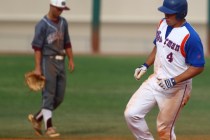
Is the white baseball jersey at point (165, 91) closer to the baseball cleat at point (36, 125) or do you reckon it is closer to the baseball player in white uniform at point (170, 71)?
the baseball player in white uniform at point (170, 71)

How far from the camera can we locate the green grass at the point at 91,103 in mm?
11383

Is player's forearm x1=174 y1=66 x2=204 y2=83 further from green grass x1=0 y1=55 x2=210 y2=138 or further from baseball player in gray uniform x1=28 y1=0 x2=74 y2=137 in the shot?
green grass x1=0 y1=55 x2=210 y2=138

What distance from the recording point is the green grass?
11383 millimetres

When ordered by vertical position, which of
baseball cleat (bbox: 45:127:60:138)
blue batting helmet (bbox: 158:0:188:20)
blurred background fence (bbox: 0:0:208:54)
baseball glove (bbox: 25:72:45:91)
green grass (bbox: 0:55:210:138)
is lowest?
blurred background fence (bbox: 0:0:208:54)

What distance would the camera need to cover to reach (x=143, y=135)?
8.45m

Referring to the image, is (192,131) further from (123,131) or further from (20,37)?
(20,37)

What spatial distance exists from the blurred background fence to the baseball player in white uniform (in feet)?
57.2

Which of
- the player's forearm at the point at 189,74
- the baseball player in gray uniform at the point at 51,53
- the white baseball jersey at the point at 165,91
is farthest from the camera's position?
the baseball player in gray uniform at the point at 51,53

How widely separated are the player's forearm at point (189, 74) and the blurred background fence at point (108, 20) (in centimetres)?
1768

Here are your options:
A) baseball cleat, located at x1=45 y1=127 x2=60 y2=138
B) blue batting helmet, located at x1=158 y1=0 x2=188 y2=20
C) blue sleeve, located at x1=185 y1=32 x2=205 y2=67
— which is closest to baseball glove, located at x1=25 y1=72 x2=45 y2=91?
baseball cleat, located at x1=45 y1=127 x2=60 y2=138

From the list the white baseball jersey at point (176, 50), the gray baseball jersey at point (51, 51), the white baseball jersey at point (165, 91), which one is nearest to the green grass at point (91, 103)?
the gray baseball jersey at point (51, 51)

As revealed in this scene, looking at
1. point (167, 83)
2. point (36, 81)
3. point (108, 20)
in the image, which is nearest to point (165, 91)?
point (167, 83)

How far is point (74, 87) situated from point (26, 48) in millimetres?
9883

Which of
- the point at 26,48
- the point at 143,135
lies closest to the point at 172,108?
the point at 143,135
